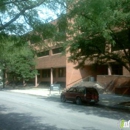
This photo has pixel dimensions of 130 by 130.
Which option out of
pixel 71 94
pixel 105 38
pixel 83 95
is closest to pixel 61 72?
pixel 71 94

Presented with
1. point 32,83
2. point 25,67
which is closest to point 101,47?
point 25,67

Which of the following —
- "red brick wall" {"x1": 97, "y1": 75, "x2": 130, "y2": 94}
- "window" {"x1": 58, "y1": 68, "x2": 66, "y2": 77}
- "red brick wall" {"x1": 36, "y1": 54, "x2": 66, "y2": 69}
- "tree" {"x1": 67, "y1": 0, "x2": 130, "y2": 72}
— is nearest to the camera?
"tree" {"x1": 67, "y1": 0, "x2": 130, "y2": 72}

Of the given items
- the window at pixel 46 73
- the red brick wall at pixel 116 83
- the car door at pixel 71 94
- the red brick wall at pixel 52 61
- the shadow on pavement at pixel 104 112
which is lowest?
the shadow on pavement at pixel 104 112

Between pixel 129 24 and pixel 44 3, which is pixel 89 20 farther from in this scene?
pixel 129 24

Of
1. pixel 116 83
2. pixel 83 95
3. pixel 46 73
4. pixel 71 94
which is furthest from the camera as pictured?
pixel 46 73

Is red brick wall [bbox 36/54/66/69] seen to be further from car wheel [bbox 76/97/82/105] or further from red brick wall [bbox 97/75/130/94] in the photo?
car wheel [bbox 76/97/82/105]

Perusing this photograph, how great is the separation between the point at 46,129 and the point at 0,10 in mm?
4774

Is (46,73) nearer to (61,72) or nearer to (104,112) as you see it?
(61,72)

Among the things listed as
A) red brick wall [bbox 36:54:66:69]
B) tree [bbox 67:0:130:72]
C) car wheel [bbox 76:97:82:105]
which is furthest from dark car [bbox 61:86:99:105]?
red brick wall [bbox 36:54:66:69]

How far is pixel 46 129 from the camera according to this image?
1052 cm

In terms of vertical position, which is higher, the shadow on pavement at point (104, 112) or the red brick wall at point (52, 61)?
the red brick wall at point (52, 61)

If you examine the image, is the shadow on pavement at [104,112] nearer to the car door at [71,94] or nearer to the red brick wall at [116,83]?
the car door at [71,94]

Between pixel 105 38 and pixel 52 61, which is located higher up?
pixel 52 61

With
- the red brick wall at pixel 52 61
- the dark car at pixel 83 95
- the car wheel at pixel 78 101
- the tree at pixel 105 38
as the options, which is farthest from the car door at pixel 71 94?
the red brick wall at pixel 52 61
